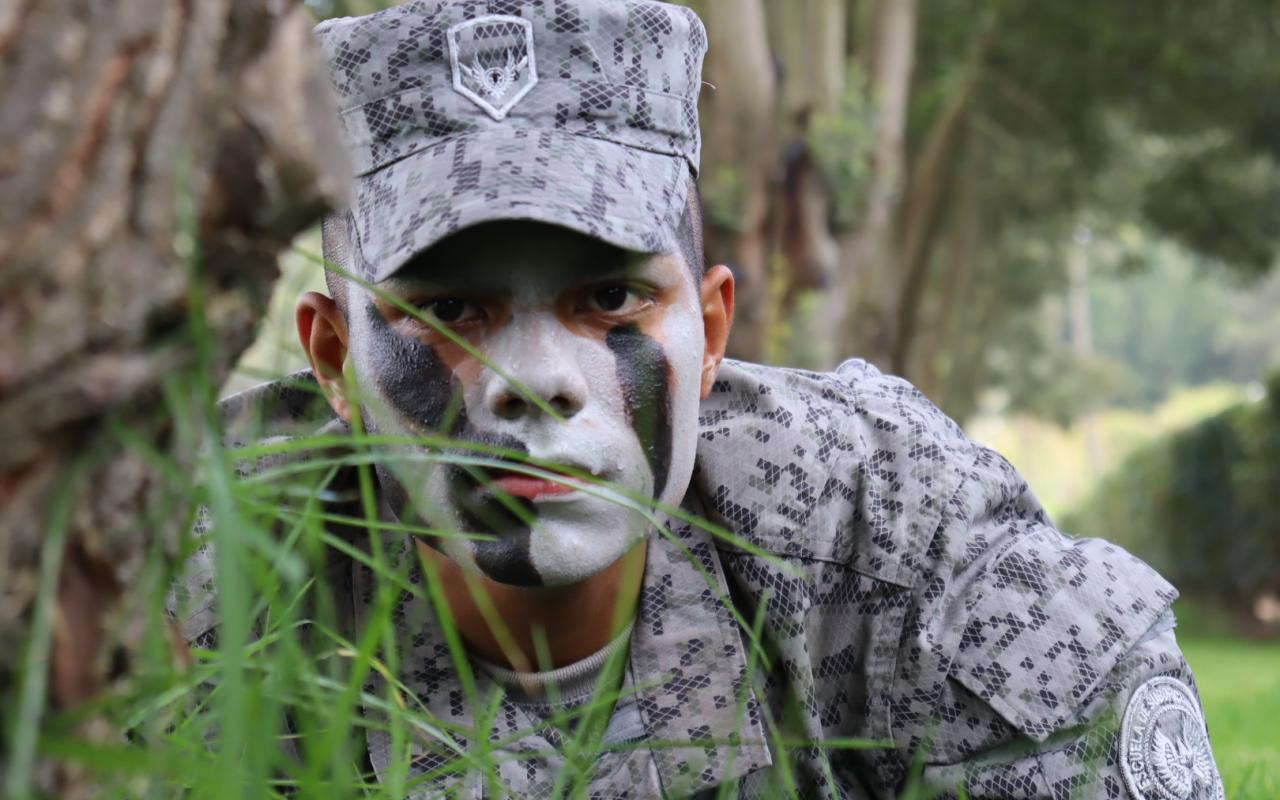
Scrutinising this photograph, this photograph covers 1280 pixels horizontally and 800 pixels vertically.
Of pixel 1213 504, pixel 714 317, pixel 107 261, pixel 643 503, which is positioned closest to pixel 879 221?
pixel 714 317

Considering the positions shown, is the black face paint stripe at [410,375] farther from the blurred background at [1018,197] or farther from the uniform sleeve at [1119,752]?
the blurred background at [1018,197]

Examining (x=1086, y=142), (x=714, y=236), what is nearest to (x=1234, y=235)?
(x=1086, y=142)

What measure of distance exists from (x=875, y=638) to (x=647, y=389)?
60 centimetres

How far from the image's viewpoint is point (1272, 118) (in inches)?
432

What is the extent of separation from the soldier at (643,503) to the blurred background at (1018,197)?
2.30 feet

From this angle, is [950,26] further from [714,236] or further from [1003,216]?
[714,236]

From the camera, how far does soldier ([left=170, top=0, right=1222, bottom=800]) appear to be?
2.11 meters

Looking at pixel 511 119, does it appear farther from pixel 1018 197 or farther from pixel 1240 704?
pixel 1018 197

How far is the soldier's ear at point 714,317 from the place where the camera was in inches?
102

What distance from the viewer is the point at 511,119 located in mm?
2182

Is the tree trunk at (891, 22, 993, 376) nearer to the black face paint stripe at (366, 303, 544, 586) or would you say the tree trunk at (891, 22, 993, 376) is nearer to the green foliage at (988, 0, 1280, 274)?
the green foliage at (988, 0, 1280, 274)

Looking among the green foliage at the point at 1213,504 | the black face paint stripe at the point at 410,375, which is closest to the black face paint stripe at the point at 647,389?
the black face paint stripe at the point at 410,375

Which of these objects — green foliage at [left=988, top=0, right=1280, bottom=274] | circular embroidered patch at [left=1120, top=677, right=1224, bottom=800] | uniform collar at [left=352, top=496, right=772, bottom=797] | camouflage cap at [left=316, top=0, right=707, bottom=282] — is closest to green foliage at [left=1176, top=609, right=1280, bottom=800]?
circular embroidered patch at [left=1120, top=677, right=1224, bottom=800]

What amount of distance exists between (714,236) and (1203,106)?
5.38m
